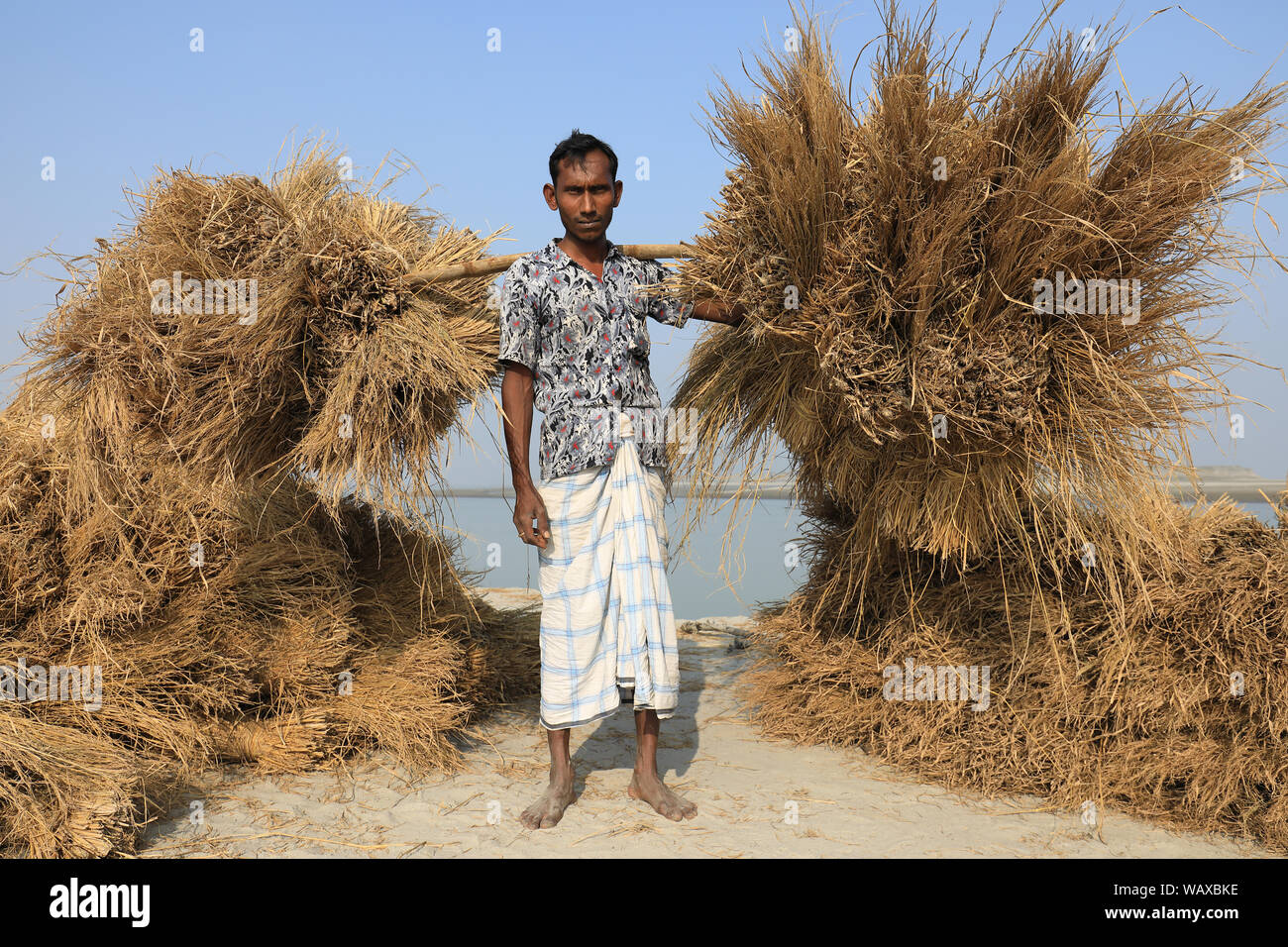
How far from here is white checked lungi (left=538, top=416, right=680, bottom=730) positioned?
3020 mm

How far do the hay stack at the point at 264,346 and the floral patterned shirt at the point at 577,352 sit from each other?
0.31 m

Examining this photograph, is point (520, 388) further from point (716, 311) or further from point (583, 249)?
point (716, 311)

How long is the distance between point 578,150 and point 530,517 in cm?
119

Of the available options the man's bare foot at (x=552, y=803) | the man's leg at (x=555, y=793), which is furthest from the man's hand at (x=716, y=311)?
the man's bare foot at (x=552, y=803)

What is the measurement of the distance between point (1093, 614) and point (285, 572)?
292cm

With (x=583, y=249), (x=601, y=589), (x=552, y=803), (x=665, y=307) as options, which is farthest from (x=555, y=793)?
(x=583, y=249)

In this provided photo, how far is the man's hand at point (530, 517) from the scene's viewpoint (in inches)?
119

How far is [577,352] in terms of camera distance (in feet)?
10.0

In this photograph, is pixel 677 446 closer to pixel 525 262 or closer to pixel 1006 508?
pixel 525 262

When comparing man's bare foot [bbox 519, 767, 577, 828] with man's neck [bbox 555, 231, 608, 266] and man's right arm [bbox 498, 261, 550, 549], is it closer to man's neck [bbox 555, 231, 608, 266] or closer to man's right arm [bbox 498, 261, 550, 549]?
man's right arm [bbox 498, 261, 550, 549]

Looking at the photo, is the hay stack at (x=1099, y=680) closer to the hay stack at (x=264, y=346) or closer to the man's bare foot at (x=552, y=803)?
the man's bare foot at (x=552, y=803)

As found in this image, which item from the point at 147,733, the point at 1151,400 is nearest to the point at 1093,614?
the point at 1151,400

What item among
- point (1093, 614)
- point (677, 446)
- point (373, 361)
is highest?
point (373, 361)

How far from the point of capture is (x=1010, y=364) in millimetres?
2721
